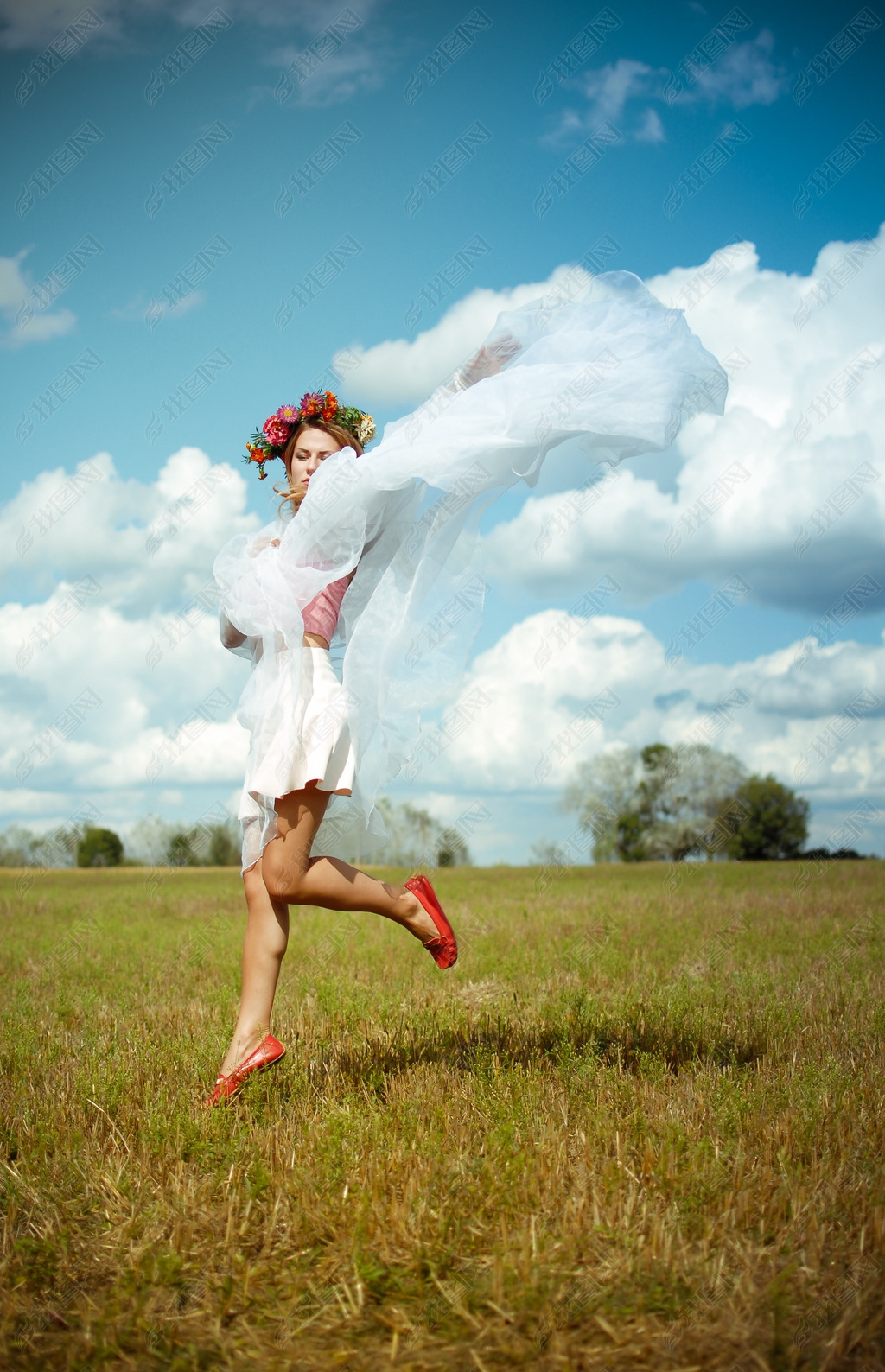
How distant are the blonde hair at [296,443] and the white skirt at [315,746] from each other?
0.88 m

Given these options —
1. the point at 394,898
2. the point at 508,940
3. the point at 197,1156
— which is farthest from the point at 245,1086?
the point at 508,940

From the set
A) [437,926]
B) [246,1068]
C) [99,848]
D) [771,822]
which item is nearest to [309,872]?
[437,926]

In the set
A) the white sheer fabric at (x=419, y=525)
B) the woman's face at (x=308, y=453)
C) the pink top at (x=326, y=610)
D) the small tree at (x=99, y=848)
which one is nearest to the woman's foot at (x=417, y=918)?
the white sheer fabric at (x=419, y=525)

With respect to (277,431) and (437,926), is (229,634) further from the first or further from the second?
(437,926)

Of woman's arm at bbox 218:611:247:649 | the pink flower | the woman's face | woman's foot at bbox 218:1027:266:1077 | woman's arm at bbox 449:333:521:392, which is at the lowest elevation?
woman's foot at bbox 218:1027:266:1077

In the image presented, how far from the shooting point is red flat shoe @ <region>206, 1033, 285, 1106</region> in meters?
4.16

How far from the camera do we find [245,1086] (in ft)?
13.9

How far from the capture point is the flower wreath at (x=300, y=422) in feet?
17.1

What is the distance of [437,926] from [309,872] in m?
0.76

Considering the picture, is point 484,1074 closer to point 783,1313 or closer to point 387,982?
point 783,1313

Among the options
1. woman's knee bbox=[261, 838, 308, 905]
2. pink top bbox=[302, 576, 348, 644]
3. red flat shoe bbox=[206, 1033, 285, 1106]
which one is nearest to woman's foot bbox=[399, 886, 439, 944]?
woman's knee bbox=[261, 838, 308, 905]

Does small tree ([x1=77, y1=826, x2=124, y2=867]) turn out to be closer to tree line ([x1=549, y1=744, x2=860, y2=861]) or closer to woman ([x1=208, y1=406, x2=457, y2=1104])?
tree line ([x1=549, y1=744, x2=860, y2=861])

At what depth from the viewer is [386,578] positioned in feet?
15.5

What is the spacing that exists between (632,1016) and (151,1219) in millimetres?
3319
